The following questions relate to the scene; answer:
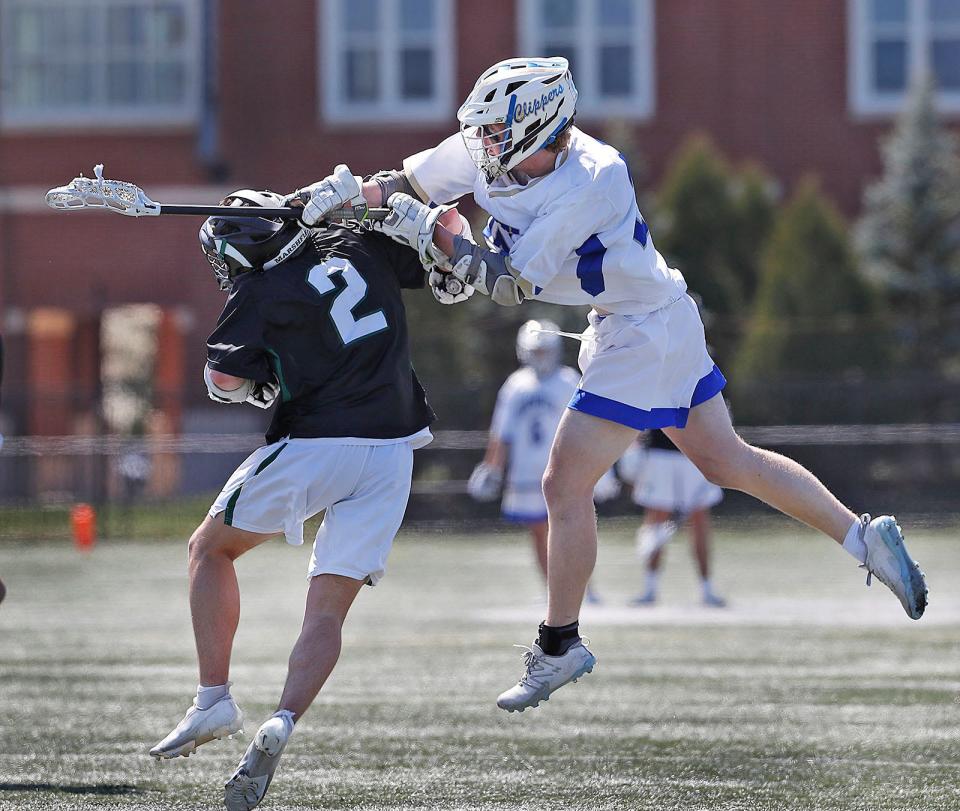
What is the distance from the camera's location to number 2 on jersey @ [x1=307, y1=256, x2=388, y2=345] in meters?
5.52

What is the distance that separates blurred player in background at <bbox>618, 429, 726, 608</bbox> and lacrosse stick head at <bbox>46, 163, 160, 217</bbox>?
734 centimetres

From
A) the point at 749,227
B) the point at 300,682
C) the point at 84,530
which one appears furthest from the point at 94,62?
the point at 300,682

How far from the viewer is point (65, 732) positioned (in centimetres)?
695

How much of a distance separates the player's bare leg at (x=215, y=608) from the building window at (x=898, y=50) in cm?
2182

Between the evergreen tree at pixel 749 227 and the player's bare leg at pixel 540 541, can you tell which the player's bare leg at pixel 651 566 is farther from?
the evergreen tree at pixel 749 227

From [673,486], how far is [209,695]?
26.4 feet

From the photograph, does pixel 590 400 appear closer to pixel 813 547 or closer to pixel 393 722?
pixel 393 722

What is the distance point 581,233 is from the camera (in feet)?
18.1

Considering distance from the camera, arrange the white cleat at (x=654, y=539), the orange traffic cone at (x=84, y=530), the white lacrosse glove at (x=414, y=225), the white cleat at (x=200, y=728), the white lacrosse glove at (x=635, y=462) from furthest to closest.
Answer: the orange traffic cone at (x=84, y=530) → the white lacrosse glove at (x=635, y=462) → the white cleat at (x=654, y=539) → the white lacrosse glove at (x=414, y=225) → the white cleat at (x=200, y=728)

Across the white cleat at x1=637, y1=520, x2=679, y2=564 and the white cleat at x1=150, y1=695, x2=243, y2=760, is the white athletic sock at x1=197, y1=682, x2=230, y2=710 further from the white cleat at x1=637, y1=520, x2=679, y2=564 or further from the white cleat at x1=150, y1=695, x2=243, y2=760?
the white cleat at x1=637, y1=520, x2=679, y2=564

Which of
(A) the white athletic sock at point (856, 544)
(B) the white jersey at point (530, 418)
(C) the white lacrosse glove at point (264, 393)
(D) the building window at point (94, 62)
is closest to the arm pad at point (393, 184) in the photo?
(C) the white lacrosse glove at point (264, 393)

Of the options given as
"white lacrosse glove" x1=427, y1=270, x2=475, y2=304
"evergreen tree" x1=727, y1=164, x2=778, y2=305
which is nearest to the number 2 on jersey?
"white lacrosse glove" x1=427, y1=270, x2=475, y2=304

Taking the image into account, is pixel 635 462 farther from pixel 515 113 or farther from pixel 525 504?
pixel 515 113

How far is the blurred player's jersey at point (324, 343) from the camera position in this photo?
5488 mm
